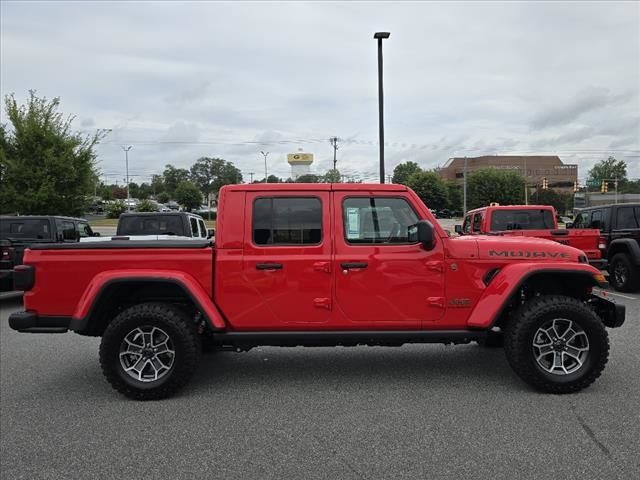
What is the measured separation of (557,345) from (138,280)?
12.4ft

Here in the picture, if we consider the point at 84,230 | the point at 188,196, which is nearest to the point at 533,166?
the point at 188,196

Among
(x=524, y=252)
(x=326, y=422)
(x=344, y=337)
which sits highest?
(x=524, y=252)

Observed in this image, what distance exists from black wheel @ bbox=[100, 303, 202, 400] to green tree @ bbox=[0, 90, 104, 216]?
47.0ft

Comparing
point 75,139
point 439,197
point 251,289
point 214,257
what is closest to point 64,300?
point 214,257

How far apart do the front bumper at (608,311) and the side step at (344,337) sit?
4.07ft

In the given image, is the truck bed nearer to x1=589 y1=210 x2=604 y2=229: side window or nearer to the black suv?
→ the black suv

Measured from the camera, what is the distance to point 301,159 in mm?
114500

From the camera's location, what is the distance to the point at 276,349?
6.17 metres

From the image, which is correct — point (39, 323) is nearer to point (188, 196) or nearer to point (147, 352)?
point (147, 352)

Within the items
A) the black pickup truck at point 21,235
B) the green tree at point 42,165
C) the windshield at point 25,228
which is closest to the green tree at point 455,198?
the green tree at point 42,165

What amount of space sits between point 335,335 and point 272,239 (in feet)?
3.44

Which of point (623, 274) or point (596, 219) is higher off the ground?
point (596, 219)

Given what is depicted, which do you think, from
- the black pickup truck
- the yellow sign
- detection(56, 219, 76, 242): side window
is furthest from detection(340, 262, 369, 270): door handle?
the yellow sign

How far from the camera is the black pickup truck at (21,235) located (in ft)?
29.7
